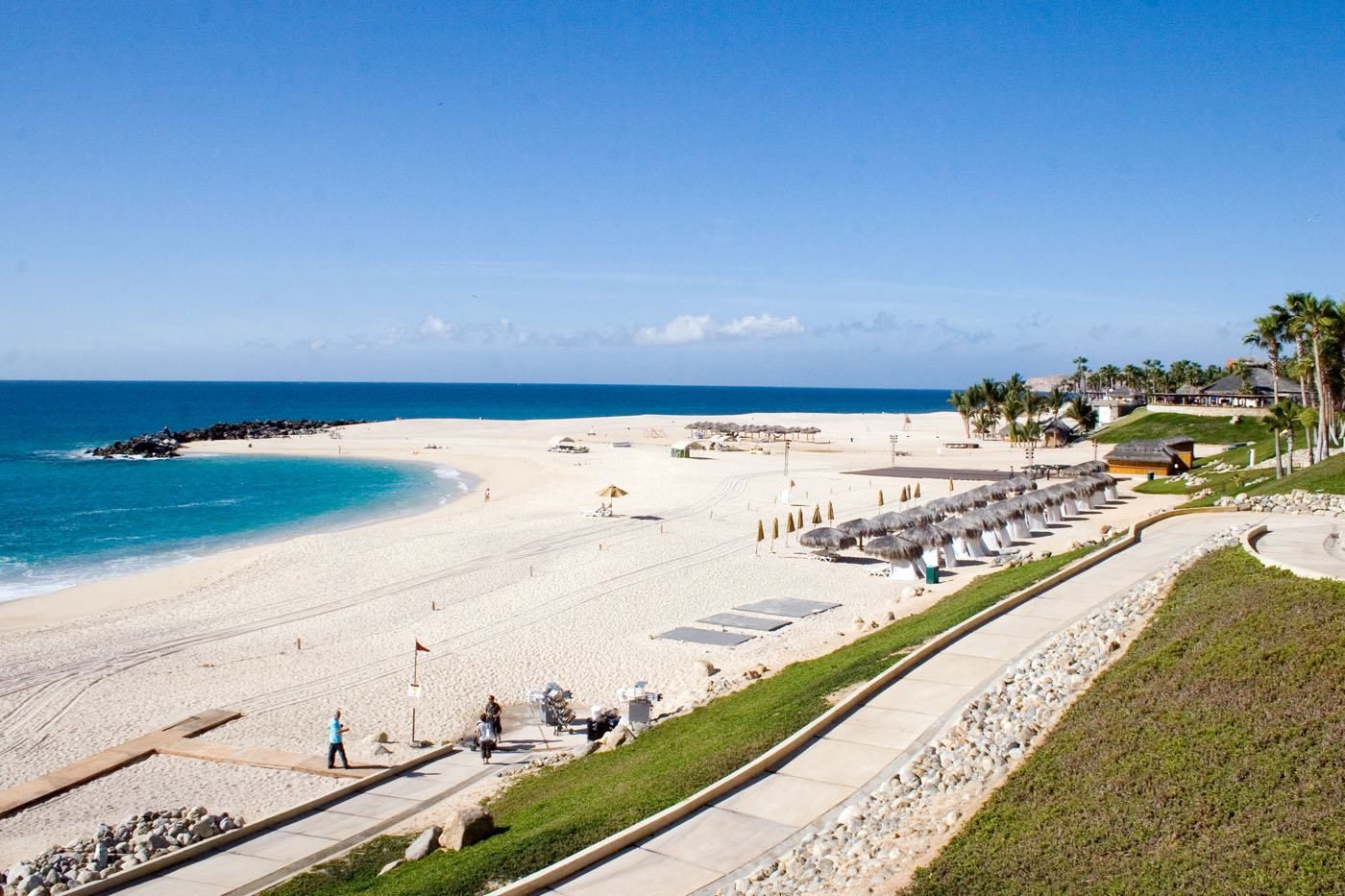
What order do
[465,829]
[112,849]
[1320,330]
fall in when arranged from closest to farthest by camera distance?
[465,829]
[112,849]
[1320,330]

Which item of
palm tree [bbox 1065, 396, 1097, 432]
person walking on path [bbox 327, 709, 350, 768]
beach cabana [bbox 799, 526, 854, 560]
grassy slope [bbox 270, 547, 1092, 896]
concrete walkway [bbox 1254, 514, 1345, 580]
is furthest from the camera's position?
palm tree [bbox 1065, 396, 1097, 432]

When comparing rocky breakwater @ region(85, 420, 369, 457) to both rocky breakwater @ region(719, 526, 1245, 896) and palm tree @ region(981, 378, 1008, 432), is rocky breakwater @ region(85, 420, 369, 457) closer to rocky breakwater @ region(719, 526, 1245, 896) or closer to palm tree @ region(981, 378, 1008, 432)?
palm tree @ region(981, 378, 1008, 432)

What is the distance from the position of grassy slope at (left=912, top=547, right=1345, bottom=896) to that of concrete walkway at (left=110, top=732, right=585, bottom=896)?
6.95 m

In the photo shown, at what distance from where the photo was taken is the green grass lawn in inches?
2273

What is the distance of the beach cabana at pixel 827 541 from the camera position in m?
28.8

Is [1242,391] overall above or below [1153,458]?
above

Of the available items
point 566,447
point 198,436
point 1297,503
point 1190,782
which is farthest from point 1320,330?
point 198,436

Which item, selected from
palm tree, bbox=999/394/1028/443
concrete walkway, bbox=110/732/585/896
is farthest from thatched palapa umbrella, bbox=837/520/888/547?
palm tree, bbox=999/394/1028/443

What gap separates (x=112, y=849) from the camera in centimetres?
1108

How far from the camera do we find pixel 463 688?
18.4 metres

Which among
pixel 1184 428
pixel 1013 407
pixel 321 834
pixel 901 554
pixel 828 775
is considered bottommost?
pixel 321 834

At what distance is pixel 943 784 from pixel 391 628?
53.6 feet

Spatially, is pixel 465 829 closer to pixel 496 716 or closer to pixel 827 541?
pixel 496 716

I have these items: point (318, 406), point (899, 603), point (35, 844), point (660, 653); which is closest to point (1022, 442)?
Answer: point (899, 603)
